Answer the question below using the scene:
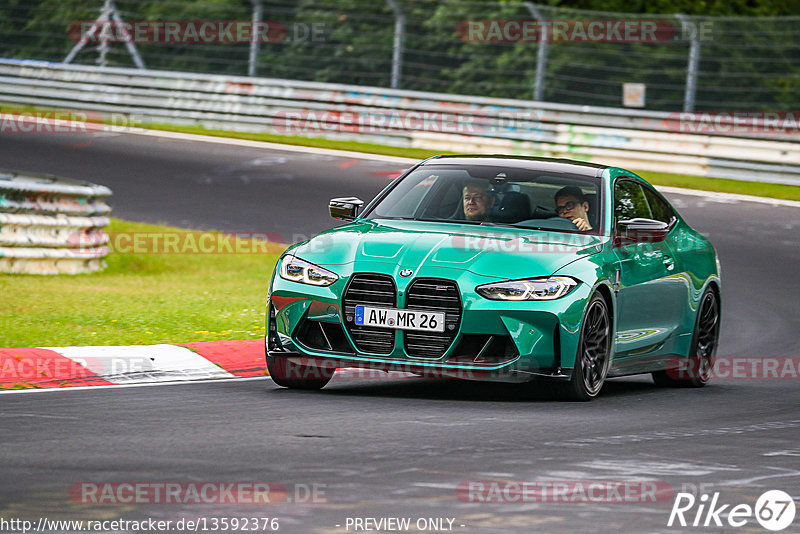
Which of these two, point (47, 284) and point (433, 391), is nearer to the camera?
point (433, 391)

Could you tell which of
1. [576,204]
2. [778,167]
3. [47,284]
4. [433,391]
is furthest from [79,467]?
[778,167]

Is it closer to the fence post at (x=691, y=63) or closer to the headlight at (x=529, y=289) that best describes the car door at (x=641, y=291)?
the headlight at (x=529, y=289)

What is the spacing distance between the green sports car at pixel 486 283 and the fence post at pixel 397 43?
634 inches

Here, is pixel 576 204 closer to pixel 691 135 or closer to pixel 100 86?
pixel 691 135

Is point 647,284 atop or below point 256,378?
atop

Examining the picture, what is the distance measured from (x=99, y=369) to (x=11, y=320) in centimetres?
213

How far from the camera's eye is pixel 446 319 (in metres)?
8.73

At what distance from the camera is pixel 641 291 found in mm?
10000

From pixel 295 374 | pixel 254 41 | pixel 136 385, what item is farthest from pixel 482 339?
pixel 254 41

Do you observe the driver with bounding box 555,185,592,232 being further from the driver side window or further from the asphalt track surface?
the asphalt track surface

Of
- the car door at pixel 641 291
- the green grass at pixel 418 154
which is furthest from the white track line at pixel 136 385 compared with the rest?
the green grass at pixel 418 154

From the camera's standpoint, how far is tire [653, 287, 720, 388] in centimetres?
1107

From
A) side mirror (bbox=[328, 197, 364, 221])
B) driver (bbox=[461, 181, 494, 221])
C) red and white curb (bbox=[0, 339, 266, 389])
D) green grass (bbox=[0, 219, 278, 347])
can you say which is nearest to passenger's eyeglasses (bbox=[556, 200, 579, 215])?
driver (bbox=[461, 181, 494, 221])

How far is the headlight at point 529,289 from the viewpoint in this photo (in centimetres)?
873
